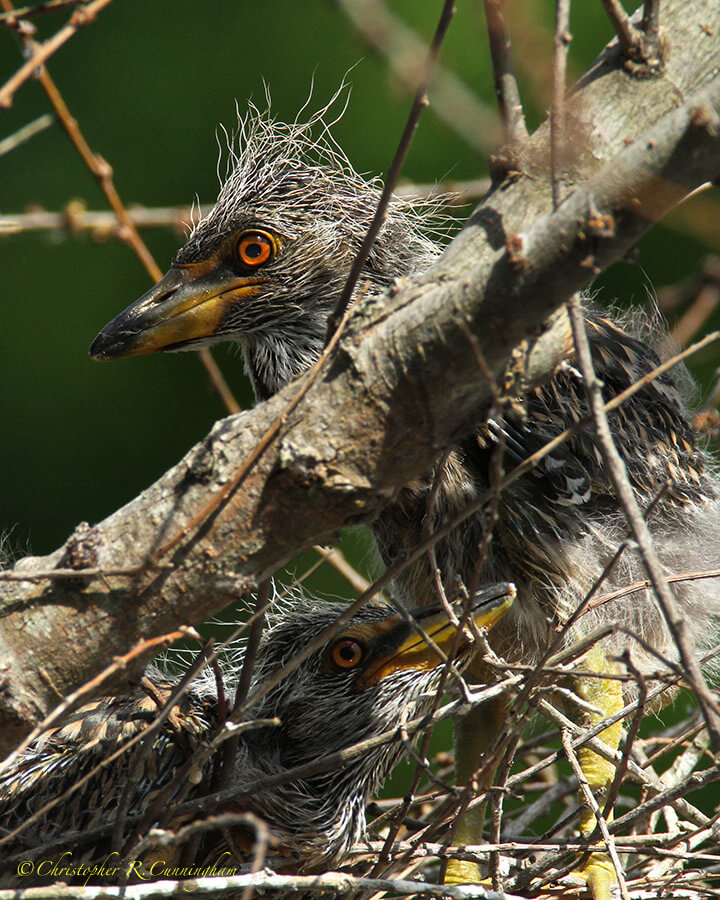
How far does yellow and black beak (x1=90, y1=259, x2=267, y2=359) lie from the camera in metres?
1.42

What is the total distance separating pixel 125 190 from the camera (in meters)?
2.64

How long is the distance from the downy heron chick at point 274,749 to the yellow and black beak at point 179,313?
19.7 inches

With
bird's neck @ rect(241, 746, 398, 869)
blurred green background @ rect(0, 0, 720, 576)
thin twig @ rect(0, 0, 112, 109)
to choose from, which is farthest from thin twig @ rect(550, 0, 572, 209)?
blurred green background @ rect(0, 0, 720, 576)

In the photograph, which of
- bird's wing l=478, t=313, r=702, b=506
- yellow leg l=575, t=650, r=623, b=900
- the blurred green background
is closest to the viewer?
bird's wing l=478, t=313, r=702, b=506

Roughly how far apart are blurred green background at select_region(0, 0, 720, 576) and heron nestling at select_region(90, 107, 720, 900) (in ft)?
3.28

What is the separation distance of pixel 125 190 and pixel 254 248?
132 cm

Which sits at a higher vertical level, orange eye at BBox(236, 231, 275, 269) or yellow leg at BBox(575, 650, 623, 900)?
orange eye at BBox(236, 231, 275, 269)

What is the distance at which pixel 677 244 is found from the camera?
2.55m

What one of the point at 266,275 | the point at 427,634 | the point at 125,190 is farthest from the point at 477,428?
the point at 125,190

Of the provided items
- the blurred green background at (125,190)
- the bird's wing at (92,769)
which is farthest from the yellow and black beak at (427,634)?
the blurred green background at (125,190)

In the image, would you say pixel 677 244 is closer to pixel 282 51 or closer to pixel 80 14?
pixel 282 51

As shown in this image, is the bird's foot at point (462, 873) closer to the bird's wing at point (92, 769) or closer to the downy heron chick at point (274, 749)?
the downy heron chick at point (274, 749)

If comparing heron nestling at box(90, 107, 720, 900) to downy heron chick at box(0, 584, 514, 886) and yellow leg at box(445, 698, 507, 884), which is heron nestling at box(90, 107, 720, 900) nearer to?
downy heron chick at box(0, 584, 514, 886)

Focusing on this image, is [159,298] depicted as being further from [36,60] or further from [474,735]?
[474,735]
